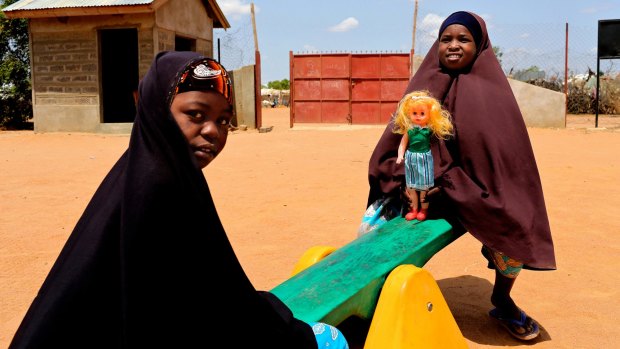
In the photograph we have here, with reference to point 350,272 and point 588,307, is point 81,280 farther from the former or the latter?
point 588,307

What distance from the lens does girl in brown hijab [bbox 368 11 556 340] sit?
295 centimetres

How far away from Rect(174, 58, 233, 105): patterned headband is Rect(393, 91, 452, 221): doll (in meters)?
1.57

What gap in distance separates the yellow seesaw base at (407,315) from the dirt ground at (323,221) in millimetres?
894

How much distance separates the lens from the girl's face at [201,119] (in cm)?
153

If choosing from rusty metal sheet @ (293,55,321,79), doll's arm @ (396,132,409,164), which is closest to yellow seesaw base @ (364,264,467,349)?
doll's arm @ (396,132,409,164)

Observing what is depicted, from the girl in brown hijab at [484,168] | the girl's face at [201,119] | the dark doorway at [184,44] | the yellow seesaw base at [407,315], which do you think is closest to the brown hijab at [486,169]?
the girl in brown hijab at [484,168]

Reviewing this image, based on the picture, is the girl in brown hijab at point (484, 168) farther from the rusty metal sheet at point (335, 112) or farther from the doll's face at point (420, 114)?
the rusty metal sheet at point (335, 112)

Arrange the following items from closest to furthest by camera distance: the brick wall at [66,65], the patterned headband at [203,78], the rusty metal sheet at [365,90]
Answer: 1. the patterned headband at [203,78]
2. the brick wall at [66,65]
3. the rusty metal sheet at [365,90]

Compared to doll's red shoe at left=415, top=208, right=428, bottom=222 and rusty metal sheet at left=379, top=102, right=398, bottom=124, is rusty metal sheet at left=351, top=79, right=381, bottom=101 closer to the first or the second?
rusty metal sheet at left=379, top=102, right=398, bottom=124

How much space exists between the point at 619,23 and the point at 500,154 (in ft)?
48.8

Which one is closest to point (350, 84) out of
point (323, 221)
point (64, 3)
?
point (64, 3)

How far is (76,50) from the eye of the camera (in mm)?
14469

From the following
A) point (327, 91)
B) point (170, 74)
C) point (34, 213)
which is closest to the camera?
point (170, 74)

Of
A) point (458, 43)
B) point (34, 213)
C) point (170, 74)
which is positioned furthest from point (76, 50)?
point (170, 74)
